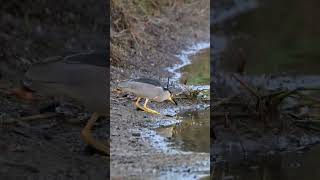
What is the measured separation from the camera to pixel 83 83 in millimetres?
1946

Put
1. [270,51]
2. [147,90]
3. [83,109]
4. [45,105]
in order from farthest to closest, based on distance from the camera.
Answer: [270,51], [45,105], [83,109], [147,90]

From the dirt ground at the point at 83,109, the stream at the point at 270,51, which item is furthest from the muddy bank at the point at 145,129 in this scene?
the stream at the point at 270,51

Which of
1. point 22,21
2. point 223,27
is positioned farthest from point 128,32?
point 223,27

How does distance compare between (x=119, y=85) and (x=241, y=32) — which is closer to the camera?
(x=119, y=85)

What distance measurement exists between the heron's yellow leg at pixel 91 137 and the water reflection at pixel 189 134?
177 mm

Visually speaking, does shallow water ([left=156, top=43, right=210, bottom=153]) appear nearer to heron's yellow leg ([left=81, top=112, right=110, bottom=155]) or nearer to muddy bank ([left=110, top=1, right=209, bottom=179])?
muddy bank ([left=110, top=1, right=209, bottom=179])

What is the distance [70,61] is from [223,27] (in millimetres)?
2618

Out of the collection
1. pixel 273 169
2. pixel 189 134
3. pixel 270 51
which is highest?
pixel 270 51

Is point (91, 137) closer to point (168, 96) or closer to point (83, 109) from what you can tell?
point (83, 109)

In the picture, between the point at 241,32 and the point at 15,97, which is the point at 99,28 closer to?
the point at 15,97

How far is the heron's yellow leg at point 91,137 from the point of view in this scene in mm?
1888

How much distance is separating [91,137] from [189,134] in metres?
0.30

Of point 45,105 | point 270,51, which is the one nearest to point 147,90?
point 45,105

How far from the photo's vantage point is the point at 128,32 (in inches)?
93.6
